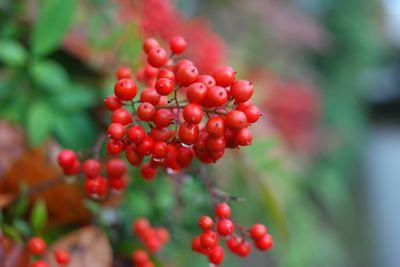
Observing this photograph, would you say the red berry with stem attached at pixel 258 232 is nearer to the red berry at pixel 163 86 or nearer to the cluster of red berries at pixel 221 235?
the cluster of red berries at pixel 221 235

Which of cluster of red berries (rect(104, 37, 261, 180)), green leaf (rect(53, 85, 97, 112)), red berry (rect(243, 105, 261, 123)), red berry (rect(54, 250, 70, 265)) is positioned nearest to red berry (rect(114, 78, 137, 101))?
cluster of red berries (rect(104, 37, 261, 180))

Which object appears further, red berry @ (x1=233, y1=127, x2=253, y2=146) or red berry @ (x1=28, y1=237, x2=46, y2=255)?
red berry @ (x1=28, y1=237, x2=46, y2=255)

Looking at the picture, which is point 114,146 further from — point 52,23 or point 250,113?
point 52,23

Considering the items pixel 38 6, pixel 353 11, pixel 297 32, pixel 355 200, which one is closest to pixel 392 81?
pixel 355 200

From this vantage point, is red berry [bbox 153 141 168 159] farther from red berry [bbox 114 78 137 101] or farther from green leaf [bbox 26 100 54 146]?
green leaf [bbox 26 100 54 146]

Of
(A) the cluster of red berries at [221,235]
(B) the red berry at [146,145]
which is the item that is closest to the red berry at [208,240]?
(A) the cluster of red berries at [221,235]

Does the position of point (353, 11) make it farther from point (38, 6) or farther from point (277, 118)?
point (38, 6)
